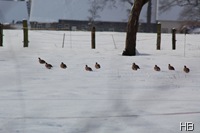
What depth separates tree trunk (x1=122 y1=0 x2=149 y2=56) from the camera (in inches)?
650

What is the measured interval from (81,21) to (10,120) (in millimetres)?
46900

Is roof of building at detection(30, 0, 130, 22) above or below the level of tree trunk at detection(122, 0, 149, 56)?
above

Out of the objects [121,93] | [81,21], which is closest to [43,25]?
[81,21]

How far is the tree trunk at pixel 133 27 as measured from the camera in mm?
16500

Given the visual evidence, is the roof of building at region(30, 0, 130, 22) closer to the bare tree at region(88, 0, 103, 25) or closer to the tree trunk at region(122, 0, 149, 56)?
the bare tree at region(88, 0, 103, 25)

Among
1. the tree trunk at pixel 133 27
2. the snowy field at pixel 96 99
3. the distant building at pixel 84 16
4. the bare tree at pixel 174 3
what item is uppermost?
the bare tree at pixel 174 3

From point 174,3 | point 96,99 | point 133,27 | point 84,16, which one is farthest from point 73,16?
point 96,99

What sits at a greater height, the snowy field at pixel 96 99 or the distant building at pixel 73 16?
the distant building at pixel 73 16

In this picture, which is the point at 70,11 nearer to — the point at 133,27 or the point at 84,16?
the point at 84,16

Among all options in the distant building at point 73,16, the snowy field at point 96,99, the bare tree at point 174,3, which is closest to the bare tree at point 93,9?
the distant building at point 73,16

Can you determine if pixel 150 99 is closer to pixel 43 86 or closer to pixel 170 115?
pixel 170 115

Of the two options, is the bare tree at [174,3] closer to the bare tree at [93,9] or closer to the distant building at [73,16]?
the distant building at [73,16]

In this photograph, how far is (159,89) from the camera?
936 centimetres

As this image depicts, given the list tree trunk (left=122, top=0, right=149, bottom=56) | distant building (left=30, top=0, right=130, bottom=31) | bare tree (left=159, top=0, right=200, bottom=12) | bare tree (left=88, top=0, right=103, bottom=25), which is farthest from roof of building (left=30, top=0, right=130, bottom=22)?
tree trunk (left=122, top=0, right=149, bottom=56)
